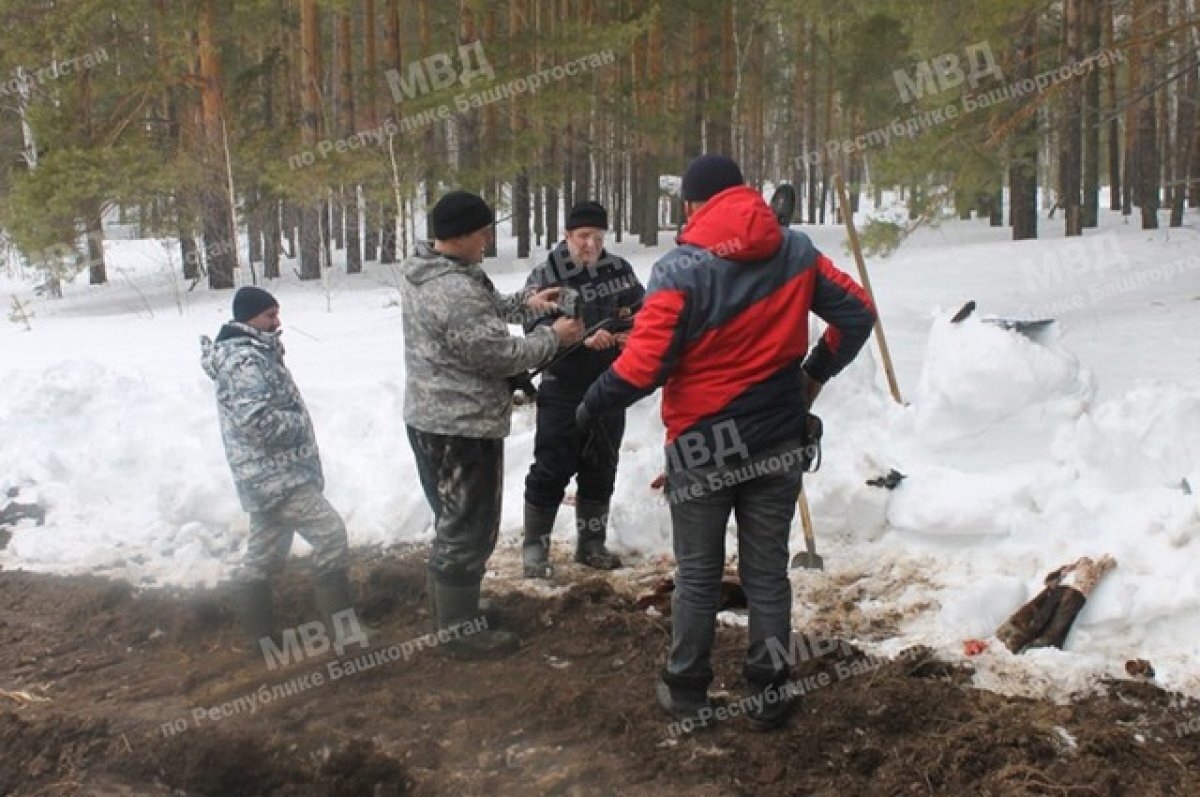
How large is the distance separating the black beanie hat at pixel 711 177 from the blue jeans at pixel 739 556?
3.14ft

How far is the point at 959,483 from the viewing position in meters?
5.37

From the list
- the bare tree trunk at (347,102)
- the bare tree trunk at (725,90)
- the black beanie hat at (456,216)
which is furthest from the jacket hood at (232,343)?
the bare tree trunk at (725,90)

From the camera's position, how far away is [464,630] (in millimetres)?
4605

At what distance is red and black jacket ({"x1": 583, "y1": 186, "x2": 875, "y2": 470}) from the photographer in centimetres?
345

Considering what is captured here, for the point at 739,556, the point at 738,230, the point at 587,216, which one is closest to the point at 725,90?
the point at 587,216

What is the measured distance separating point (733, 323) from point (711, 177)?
1.75 feet

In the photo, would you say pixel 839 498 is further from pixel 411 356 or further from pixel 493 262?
pixel 493 262

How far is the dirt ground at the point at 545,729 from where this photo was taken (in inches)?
132

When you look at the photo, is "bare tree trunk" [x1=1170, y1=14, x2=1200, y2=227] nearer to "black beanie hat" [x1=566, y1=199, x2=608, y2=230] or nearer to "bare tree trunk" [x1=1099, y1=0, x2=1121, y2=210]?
"bare tree trunk" [x1=1099, y1=0, x2=1121, y2=210]

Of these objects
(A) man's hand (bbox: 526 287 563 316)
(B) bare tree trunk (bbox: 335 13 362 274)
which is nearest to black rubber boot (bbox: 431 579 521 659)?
(A) man's hand (bbox: 526 287 563 316)

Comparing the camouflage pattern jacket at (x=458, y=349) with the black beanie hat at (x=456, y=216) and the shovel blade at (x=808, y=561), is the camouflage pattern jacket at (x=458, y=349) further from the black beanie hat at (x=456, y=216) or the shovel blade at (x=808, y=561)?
the shovel blade at (x=808, y=561)

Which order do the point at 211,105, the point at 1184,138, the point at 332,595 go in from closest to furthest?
the point at 332,595, the point at 211,105, the point at 1184,138

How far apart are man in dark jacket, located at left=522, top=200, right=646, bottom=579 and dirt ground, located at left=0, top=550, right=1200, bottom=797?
636 millimetres

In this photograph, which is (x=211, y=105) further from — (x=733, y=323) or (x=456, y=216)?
(x=733, y=323)
